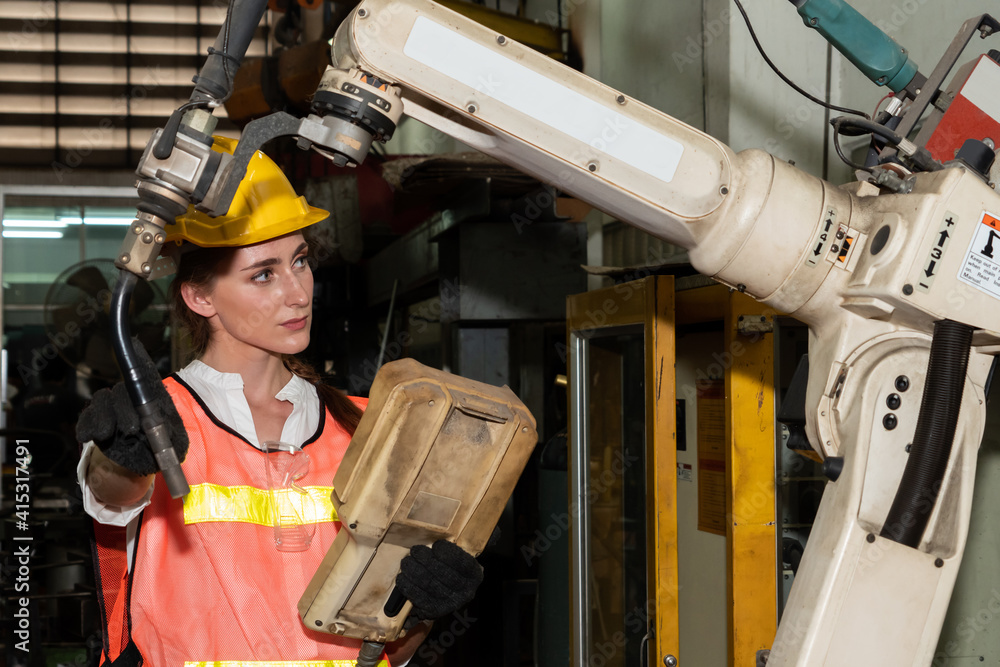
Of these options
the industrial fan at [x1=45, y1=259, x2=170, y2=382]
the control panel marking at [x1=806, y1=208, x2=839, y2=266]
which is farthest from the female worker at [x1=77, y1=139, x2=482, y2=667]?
the industrial fan at [x1=45, y1=259, x2=170, y2=382]

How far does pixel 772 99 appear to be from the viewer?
8.29 ft

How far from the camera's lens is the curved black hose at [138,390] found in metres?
0.96

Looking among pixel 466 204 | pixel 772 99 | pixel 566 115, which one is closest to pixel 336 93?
pixel 566 115

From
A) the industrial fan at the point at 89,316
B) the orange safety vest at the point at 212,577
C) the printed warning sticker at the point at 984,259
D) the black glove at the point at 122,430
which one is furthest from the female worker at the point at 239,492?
the industrial fan at the point at 89,316

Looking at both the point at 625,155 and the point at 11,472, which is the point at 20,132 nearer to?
the point at 11,472

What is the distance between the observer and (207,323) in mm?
1894

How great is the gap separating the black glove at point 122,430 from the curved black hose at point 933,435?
0.98 m

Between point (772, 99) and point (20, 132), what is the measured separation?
6111 mm

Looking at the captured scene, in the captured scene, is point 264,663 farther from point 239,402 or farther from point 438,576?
point 239,402

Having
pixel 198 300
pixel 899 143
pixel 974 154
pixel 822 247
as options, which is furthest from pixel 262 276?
pixel 974 154

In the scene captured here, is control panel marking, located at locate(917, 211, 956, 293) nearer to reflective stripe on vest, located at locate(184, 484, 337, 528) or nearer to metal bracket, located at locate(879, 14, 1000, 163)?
metal bracket, located at locate(879, 14, 1000, 163)

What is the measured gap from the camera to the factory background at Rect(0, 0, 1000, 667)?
246 centimetres

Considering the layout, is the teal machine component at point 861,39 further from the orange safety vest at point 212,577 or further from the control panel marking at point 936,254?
the orange safety vest at point 212,577

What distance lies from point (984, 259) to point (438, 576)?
1012mm
